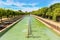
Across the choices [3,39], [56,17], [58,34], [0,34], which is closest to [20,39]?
[3,39]

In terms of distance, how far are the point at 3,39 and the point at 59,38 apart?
4.93m

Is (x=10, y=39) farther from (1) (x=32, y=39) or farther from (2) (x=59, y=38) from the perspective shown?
(2) (x=59, y=38)

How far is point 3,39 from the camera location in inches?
604

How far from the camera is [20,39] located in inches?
615

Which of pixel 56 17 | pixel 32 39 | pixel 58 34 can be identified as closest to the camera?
pixel 32 39

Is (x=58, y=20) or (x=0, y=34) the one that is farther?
(x=58, y=20)

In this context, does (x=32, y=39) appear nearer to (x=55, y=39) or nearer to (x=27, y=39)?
(x=27, y=39)

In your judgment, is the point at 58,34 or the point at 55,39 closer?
the point at 55,39

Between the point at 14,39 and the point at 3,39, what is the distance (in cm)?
97

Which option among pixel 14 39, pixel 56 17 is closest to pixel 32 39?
pixel 14 39

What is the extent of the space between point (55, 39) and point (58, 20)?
17.6 metres

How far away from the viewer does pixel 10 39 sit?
1560cm

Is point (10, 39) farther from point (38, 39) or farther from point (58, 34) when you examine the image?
point (58, 34)

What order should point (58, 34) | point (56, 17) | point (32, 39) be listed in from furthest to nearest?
point (56, 17) < point (58, 34) < point (32, 39)
